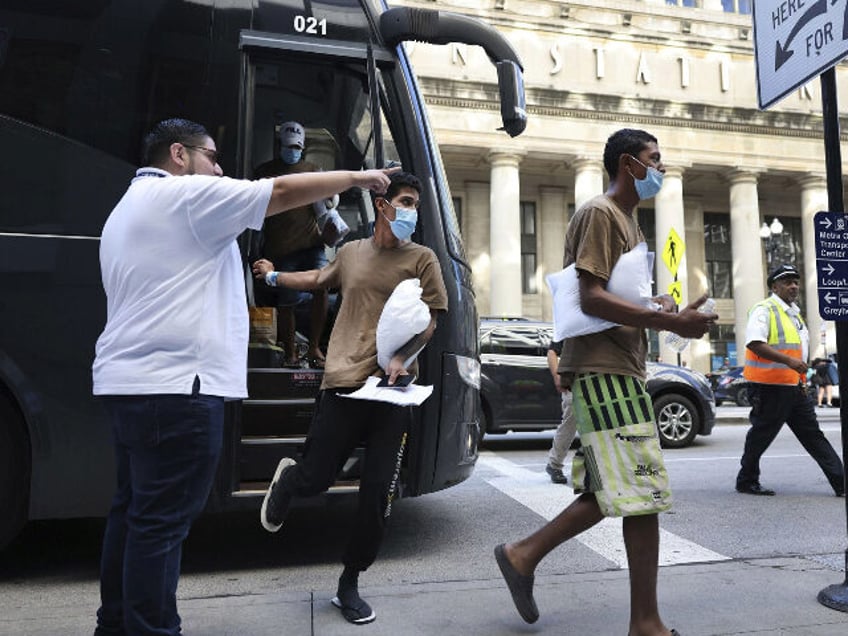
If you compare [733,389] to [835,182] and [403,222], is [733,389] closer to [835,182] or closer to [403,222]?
[835,182]

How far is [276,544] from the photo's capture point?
4.80 meters

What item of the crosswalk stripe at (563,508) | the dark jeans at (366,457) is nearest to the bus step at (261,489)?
the dark jeans at (366,457)

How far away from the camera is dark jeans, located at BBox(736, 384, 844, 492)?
249 inches

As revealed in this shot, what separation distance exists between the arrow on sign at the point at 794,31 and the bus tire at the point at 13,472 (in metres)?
4.52

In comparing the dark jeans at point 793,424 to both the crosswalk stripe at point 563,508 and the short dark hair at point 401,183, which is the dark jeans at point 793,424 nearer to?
the crosswalk stripe at point 563,508

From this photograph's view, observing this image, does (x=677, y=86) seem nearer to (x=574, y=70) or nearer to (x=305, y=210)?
(x=574, y=70)

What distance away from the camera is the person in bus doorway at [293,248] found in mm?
4848

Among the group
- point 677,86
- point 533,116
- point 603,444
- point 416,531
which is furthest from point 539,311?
point 603,444

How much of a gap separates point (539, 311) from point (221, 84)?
31.9 m

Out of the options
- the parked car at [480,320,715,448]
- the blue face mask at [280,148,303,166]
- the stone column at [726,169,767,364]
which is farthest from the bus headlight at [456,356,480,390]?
the stone column at [726,169,767,364]

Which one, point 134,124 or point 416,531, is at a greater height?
point 134,124

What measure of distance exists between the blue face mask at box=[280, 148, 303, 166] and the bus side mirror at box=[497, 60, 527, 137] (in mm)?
1437

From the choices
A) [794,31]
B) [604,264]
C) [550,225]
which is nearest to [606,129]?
[550,225]

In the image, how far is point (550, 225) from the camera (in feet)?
119
